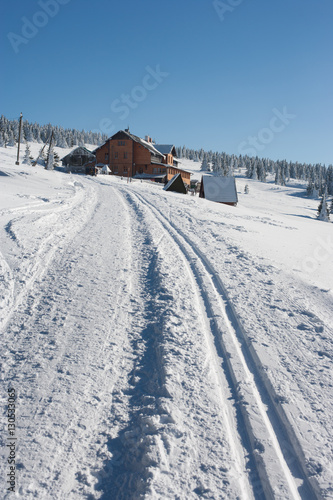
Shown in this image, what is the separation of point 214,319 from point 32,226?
6.99m

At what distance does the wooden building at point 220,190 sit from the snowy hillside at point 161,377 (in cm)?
2812

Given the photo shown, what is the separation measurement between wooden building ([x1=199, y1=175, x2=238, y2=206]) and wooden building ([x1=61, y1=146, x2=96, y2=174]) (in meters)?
32.5

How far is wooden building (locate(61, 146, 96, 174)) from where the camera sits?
2354 inches

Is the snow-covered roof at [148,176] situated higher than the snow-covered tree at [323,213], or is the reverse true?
the snow-covered roof at [148,176]

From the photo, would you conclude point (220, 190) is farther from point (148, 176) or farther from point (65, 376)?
point (65, 376)

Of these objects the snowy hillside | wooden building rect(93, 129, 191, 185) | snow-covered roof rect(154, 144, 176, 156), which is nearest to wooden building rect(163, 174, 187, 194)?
wooden building rect(93, 129, 191, 185)

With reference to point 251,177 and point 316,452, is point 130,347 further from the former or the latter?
point 251,177

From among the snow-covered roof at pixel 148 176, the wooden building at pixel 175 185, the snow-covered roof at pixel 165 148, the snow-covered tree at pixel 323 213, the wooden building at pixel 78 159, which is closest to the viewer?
the wooden building at pixel 175 185

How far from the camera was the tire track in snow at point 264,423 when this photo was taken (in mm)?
2596

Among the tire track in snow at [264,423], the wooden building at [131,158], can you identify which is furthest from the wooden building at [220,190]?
the tire track in snow at [264,423]

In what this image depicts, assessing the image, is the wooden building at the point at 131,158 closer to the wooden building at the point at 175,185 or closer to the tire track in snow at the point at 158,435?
the wooden building at the point at 175,185

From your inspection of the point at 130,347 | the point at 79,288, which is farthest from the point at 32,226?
the point at 130,347

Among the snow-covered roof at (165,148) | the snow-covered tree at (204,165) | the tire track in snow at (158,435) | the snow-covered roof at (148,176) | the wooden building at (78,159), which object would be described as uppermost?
the snow-covered tree at (204,165)

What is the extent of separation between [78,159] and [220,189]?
36.8m
